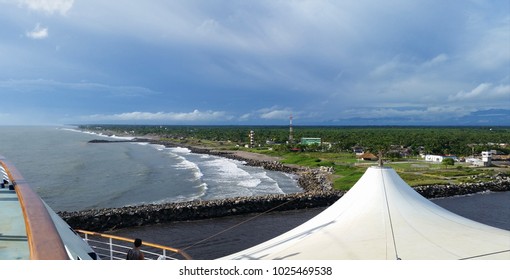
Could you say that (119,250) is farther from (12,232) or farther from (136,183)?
(136,183)

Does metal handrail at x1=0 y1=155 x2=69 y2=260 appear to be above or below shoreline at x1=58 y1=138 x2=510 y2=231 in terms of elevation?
above

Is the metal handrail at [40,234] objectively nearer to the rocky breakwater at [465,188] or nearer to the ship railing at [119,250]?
the ship railing at [119,250]

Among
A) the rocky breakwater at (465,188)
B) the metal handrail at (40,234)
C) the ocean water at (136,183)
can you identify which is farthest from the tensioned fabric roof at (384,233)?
the rocky breakwater at (465,188)

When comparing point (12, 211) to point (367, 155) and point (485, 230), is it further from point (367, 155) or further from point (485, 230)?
point (367, 155)

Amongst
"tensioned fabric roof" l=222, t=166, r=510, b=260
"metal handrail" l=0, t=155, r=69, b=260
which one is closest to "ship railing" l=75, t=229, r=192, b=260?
"metal handrail" l=0, t=155, r=69, b=260

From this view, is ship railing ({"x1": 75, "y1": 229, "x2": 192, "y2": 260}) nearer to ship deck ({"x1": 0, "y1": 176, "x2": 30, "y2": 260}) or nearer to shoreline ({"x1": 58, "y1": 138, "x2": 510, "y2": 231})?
ship deck ({"x1": 0, "y1": 176, "x2": 30, "y2": 260})

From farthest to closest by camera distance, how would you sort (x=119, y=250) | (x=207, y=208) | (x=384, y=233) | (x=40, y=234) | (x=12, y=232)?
1. (x=207, y=208)
2. (x=119, y=250)
3. (x=384, y=233)
4. (x=12, y=232)
5. (x=40, y=234)

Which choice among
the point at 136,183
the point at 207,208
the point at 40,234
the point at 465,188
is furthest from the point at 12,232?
the point at 465,188
